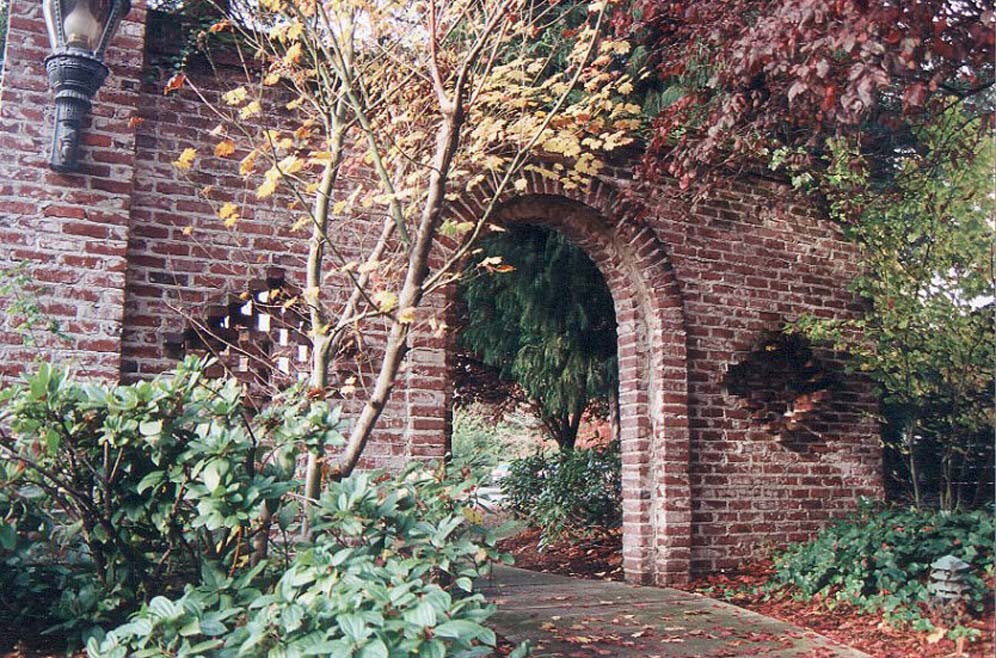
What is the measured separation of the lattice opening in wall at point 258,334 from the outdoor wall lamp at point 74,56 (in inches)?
46.3

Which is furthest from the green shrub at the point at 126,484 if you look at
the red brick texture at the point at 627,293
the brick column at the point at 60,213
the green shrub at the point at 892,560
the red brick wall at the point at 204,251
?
the green shrub at the point at 892,560

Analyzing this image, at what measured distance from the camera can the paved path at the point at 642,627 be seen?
174 inches

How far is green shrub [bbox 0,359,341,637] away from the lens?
308 cm

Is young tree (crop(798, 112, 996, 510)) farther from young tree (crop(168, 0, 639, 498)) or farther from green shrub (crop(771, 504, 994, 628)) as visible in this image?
young tree (crop(168, 0, 639, 498))

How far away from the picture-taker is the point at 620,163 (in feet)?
21.2

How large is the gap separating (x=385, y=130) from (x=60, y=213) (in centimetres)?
180

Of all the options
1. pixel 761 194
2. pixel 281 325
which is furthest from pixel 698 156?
pixel 281 325

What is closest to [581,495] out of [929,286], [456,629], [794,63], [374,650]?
[929,286]

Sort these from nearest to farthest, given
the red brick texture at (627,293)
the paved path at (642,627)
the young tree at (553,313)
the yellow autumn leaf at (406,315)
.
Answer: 1. the yellow autumn leaf at (406,315)
2. the paved path at (642,627)
3. the red brick texture at (627,293)
4. the young tree at (553,313)

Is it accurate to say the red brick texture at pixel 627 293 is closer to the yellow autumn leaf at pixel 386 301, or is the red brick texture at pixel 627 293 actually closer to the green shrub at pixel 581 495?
the yellow autumn leaf at pixel 386 301

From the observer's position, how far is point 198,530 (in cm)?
329

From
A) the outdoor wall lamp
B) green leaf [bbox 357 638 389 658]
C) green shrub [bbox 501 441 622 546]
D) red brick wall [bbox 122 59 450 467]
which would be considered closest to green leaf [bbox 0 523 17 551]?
green leaf [bbox 357 638 389 658]

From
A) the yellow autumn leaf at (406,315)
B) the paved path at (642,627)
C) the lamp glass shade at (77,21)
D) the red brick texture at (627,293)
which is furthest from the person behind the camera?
the red brick texture at (627,293)

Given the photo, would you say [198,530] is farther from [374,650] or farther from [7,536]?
[374,650]
